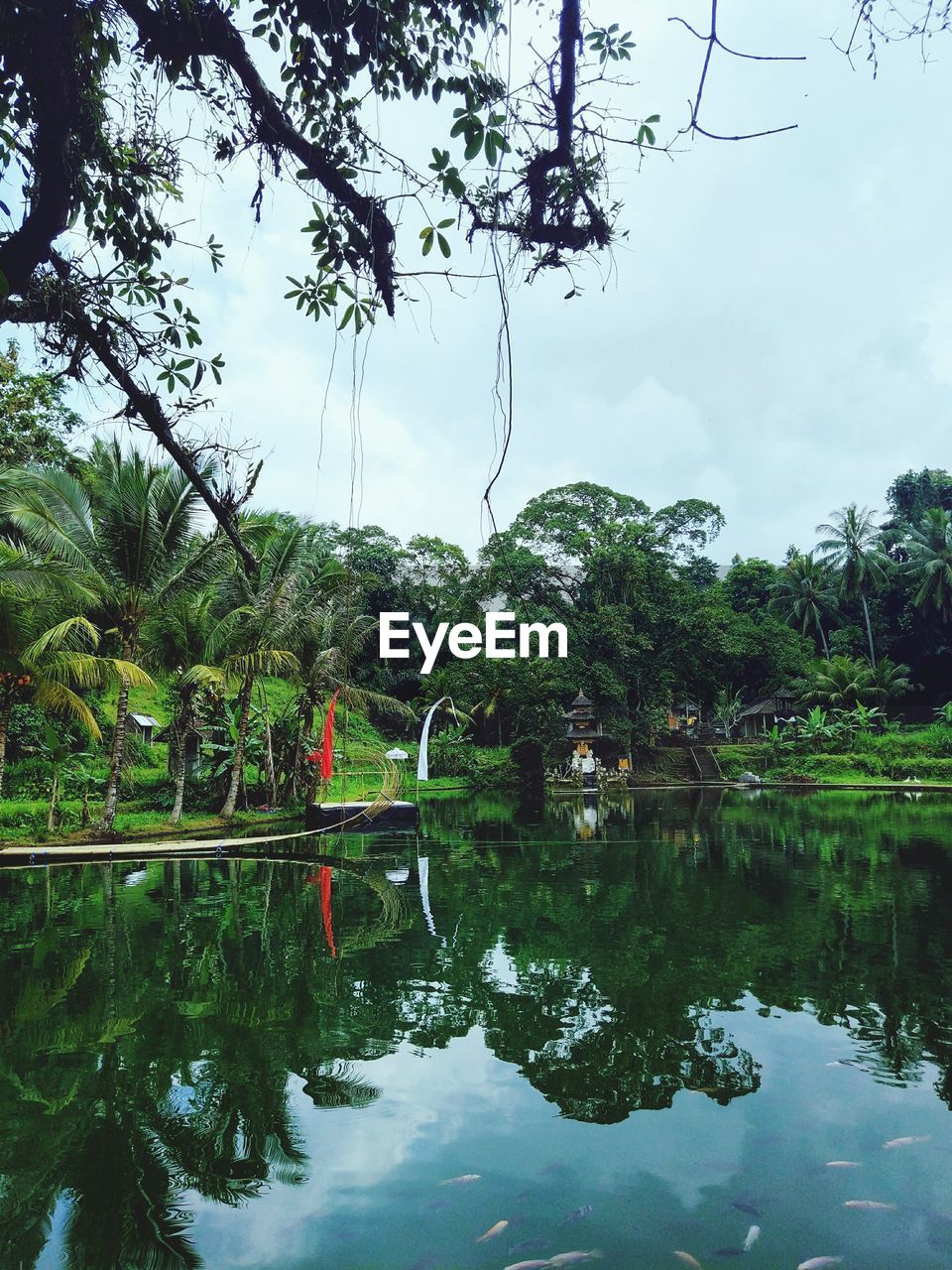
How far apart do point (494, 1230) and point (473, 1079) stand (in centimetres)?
162

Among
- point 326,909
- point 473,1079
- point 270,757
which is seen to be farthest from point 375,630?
point 473,1079

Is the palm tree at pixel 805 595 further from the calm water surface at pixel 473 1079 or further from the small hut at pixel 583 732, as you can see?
the calm water surface at pixel 473 1079

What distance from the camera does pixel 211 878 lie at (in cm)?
1183

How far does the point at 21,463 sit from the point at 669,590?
23.8 m

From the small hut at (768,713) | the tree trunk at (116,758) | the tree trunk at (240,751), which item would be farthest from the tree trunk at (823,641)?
the tree trunk at (116,758)

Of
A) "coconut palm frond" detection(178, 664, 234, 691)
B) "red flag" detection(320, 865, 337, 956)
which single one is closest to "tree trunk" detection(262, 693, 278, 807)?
"coconut palm frond" detection(178, 664, 234, 691)

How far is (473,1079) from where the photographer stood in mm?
5086

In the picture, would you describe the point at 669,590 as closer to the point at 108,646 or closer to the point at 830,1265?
the point at 108,646

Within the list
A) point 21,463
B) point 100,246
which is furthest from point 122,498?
point 100,246

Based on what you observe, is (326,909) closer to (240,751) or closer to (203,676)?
(203,676)

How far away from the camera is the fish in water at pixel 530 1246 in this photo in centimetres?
332

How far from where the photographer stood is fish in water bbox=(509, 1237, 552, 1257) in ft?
10.9

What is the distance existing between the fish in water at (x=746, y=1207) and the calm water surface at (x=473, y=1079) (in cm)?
2

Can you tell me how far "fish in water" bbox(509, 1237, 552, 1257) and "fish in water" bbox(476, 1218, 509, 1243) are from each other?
12cm
